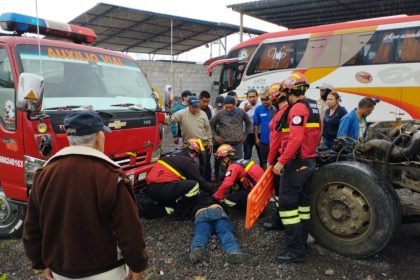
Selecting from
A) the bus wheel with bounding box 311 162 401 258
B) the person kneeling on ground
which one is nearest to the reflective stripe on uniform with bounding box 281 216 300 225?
the bus wheel with bounding box 311 162 401 258

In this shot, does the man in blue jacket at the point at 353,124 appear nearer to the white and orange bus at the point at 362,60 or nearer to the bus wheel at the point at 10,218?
the bus wheel at the point at 10,218

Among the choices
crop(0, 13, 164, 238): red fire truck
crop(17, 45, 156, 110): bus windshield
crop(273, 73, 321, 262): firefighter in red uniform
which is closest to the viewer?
crop(273, 73, 321, 262): firefighter in red uniform

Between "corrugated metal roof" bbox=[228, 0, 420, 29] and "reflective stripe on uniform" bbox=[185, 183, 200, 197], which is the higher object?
"corrugated metal roof" bbox=[228, 0, 420, 29]

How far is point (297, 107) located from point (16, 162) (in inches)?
113

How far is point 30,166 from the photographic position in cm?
342

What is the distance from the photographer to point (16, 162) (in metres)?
3.54

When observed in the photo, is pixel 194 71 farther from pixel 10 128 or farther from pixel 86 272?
pixel 86 272

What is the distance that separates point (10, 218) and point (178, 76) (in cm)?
1287

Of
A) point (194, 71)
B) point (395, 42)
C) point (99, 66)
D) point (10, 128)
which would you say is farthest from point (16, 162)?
point (194, 71)

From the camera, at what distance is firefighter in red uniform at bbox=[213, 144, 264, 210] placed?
13.8 ft

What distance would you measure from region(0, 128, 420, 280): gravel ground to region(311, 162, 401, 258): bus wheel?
18 cm

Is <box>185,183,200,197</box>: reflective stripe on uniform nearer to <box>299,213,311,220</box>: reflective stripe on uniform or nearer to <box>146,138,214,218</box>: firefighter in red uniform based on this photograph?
<box>146,138,214,218</box>: firefighter in red uniform

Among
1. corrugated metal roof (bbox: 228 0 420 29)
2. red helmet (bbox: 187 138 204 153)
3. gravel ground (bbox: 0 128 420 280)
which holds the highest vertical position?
corrugated metal roof (bbox: 228 0 420 29)

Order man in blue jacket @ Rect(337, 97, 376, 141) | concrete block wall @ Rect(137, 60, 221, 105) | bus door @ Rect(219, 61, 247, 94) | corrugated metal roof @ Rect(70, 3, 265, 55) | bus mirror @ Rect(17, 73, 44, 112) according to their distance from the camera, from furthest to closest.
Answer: concrete block wall @ Rect(137, 60, 221, 105) → corrugated metal roof @ Rect(70, 3, 265, 55) → bus door @ Rect(219, 61, 247, 94) → man in blue jacket @ Rect(337, 97, 376, 141) → bus mirror @ Rect(17, 73, 44, 112)
